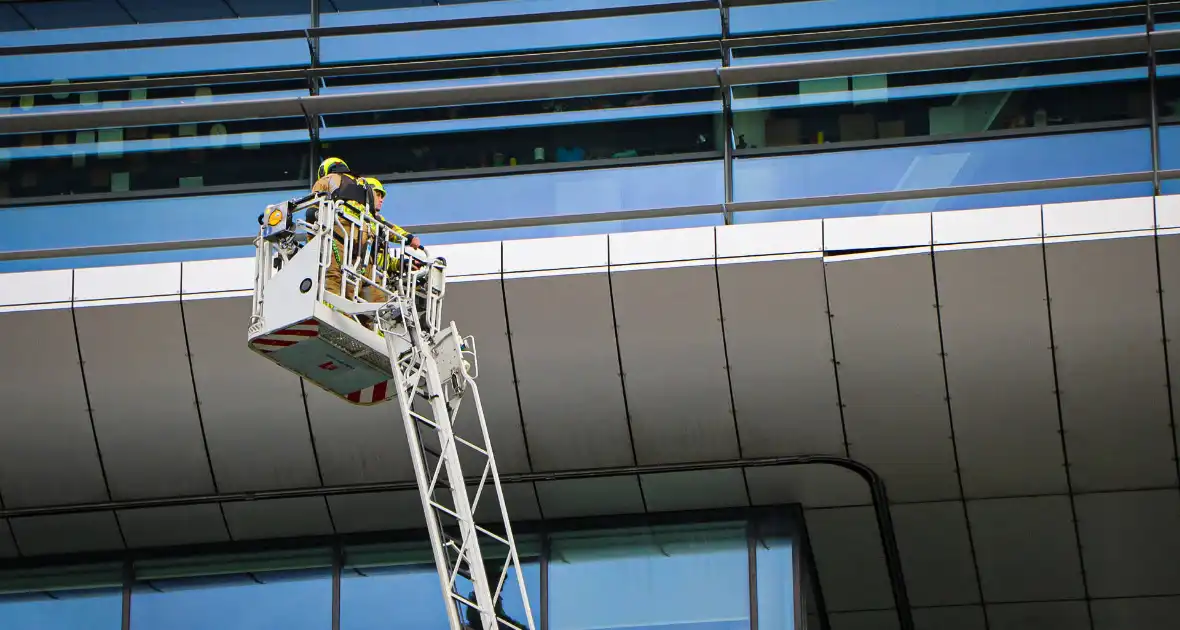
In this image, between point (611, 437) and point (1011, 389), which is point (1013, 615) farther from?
point (611, 437)

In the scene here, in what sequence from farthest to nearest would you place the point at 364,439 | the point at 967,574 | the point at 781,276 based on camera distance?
the point at 967,574 < the point at 364,439 < the point at 781,276

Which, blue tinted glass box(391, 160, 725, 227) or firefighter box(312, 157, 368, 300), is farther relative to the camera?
blue tinted glass box(391, 160, 725, 227)

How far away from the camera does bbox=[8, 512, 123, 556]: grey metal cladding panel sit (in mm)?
20625

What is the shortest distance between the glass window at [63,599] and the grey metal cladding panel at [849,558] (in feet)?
29.1

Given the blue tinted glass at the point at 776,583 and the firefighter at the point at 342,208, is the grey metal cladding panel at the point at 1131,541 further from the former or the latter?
the firefighter at the point at 342,208

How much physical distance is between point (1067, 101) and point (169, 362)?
11.3 m

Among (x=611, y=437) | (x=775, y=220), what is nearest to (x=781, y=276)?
(x=775, y=220)

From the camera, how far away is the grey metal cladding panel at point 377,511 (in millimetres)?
20391

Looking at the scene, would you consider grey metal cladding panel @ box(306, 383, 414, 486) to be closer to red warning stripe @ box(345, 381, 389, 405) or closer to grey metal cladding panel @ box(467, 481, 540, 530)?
grey metal cladding panel @ box(467, 481, 540, 530)

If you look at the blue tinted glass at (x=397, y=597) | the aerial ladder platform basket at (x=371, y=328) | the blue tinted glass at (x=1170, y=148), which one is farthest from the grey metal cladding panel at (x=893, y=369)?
the aerial ladder platform basket at (x=371, y=328)

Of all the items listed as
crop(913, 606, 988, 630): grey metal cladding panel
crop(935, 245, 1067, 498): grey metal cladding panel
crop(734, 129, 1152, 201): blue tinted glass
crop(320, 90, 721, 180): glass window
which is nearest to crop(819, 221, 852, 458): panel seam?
crop(734, 129, 1152, 201): blue tinted glass

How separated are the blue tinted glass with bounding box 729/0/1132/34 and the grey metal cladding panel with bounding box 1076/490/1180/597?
6.12 meters

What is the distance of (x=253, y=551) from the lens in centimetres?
2088

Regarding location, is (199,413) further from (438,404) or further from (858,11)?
(858,11)
